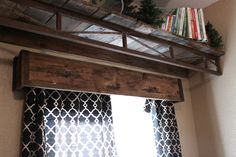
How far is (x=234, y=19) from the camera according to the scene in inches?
108

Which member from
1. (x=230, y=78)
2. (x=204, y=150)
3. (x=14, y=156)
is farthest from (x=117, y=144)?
(x=230, y=78)

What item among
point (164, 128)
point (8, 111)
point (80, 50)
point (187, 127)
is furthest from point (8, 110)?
point (187, 127)

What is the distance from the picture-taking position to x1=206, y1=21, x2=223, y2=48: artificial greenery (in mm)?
2729

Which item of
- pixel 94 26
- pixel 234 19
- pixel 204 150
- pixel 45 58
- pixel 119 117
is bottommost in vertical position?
pixel 204 150

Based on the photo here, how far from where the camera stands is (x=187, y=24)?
244 centimetres

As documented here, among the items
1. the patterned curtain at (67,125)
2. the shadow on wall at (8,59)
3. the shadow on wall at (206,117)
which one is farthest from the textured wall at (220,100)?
the shadow on wall at (8,59)

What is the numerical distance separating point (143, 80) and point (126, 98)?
9.4 inches

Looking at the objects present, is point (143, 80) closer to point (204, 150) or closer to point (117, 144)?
point (117, 144)

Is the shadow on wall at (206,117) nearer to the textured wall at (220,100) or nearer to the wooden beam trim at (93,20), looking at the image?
the textured wall at (220,100)

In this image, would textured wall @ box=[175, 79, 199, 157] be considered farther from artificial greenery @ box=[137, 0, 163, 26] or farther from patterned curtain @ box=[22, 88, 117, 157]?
artificial greenery @ box=[137, 0, 163, 26]

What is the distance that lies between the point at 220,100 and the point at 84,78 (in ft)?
4.80

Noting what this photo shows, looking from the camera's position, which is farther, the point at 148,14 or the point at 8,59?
the point at 148,14

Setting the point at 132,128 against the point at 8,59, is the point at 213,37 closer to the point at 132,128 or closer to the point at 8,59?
the point at 132,128

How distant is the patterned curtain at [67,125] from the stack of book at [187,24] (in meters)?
Answer: 0.82
